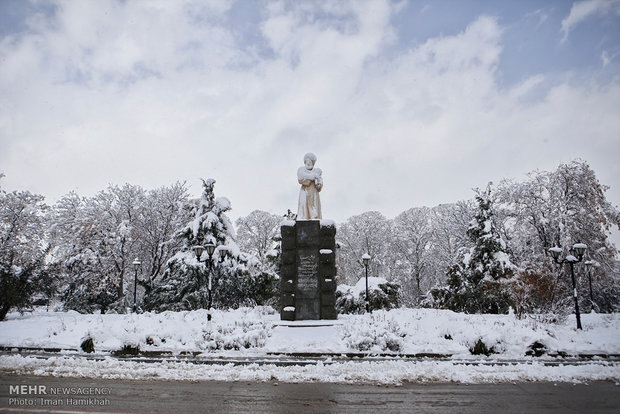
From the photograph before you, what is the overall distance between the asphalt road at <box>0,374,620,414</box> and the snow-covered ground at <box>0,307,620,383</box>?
581 millimetres

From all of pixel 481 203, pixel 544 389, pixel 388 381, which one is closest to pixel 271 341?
pixel 388 381

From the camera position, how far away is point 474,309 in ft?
84.9

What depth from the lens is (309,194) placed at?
57.1 feet

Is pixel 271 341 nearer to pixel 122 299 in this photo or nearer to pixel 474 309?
pixel 474 309

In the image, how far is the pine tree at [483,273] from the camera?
24281mm

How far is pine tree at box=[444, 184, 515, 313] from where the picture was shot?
24.3m

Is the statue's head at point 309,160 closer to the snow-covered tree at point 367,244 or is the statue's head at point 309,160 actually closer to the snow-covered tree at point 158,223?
the snow-covered tree at point 158,223

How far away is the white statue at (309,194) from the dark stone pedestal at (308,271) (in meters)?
0.75

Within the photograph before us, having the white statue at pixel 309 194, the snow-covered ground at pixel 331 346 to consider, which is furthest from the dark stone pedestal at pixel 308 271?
the snow-covered ground at pixel 331 346

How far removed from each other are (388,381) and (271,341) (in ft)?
18.9

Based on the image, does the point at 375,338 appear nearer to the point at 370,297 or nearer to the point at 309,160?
the point at 309,160

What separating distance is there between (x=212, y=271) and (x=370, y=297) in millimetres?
Result: 10243

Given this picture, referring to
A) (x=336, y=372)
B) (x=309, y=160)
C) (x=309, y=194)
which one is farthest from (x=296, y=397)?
(x=309, y=160)

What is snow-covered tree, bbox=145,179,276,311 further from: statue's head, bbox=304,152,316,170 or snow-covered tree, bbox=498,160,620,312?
snow-covered tree, bbox=498,160,620,312
